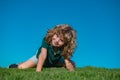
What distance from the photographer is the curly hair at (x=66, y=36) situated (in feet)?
32.1

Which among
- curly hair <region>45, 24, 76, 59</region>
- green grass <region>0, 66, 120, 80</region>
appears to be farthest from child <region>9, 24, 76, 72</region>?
green grass <region>0, 66, 120, 80</region>

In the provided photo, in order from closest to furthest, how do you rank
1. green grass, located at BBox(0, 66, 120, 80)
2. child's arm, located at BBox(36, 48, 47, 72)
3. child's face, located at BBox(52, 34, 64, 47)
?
green grass, located at BBox(0, 66, 120, 80) < child's face, located at BBox(52, 34, 64, 47) < child's arm, located at BBox(36, 48, 47, 72)

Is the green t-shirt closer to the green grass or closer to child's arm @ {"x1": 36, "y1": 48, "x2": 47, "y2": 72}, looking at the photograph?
child's arm @ {"x1": 36, "y1": 48, "x2": 47, "y2": 72}

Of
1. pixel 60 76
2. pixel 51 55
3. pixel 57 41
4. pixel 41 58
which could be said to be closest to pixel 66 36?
pixel 57 41

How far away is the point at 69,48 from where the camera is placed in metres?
10.1

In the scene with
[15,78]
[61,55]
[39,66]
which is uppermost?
[61,55]

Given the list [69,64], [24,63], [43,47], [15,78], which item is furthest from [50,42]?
[15,78]

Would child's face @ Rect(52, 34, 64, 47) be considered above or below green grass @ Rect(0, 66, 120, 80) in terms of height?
above

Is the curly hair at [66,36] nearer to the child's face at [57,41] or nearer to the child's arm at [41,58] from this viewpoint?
the child's face at [57,41]

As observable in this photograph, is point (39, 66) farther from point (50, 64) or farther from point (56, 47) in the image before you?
point (50, 64)

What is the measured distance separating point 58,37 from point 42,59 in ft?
Result: 3.08

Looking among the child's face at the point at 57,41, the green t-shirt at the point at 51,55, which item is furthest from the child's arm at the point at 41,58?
the child's face at the point at 57,41

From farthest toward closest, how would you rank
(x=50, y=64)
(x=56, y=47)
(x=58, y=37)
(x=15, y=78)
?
(x=50, y=64)
(x=56, y=47)
(x=58, y=37)
(x=15, y=78)

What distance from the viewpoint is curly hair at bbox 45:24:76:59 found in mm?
9784
